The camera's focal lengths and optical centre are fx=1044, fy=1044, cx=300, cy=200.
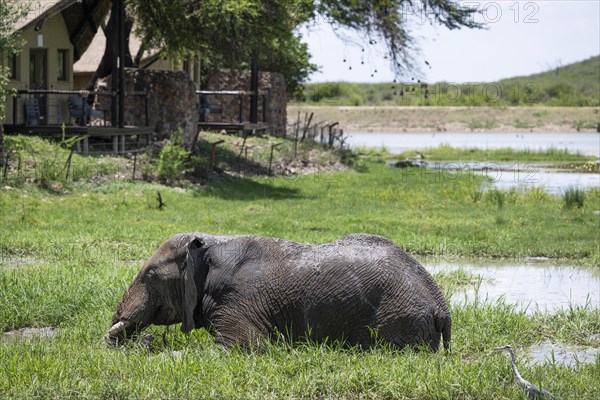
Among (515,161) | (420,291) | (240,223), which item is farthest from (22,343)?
(515,161)

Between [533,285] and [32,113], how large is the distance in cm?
1663

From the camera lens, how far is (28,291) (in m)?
10.7

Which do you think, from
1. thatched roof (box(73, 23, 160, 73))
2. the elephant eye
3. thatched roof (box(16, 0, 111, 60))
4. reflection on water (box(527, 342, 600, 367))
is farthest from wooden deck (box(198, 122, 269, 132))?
the elephant eye

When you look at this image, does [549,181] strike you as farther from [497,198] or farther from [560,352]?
[560,352]

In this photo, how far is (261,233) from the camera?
57.0 ft

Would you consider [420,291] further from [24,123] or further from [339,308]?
[24,123]

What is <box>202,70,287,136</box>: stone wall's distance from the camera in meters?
40.2

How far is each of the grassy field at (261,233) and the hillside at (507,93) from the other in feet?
95.4

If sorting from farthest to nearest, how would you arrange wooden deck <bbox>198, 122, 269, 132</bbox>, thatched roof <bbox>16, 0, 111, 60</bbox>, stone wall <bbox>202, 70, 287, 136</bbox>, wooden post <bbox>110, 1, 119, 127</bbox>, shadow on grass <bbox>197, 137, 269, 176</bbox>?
1. stone wall <bbox>202, 70, 287, 136</bbox>
2. wooden deck <bbox>198, 122, 269, 132</bbox>
3. thatched roof <bbox>16, 0, 111, 60</bbox>
4. shadow on grass <bbox>197, 137, 269, 176</bbox>
5. wooden post <bbox>110, 1, 119, 127</bbox>

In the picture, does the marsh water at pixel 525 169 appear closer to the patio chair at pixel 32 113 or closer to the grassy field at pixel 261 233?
the grassy field at pixel 261 233

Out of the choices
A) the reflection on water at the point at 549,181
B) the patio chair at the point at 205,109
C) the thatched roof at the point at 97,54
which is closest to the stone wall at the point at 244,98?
the thatched roof at the point at 97,54

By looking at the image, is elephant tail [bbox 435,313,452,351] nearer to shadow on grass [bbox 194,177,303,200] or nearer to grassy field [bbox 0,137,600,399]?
grassy field [bbox 0,137,600,399]

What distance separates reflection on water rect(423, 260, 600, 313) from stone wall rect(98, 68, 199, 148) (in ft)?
53.3

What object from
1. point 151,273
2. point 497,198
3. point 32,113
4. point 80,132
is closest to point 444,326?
point 151,273
